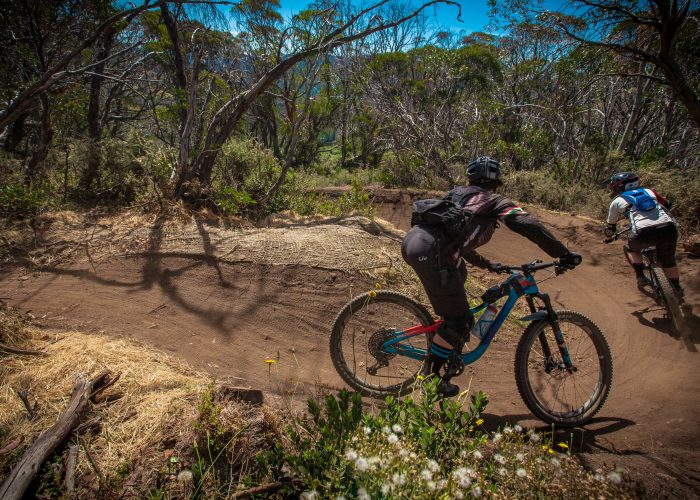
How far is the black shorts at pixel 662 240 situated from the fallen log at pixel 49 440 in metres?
6.47

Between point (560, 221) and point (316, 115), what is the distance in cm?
1409

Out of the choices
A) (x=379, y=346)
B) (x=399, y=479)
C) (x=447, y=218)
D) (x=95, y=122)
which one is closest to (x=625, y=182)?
(x=447, y=218)

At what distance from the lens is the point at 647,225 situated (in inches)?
201

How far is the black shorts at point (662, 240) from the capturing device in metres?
5.04

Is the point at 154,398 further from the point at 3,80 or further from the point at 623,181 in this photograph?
the point at 3,80

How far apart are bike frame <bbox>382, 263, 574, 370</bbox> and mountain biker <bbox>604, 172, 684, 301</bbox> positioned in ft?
10.3

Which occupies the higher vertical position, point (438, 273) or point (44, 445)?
point (438, 273)

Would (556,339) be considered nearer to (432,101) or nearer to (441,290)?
(441,290)

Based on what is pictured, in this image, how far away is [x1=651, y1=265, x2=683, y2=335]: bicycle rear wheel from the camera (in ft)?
15.8

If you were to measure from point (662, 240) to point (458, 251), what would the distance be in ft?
13.1

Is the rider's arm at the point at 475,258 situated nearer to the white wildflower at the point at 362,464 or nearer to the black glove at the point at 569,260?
the black glove at the point at 569,260

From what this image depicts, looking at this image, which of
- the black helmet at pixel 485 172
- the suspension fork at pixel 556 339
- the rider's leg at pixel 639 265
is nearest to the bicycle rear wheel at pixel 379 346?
the suspension fork at pixel 556 339

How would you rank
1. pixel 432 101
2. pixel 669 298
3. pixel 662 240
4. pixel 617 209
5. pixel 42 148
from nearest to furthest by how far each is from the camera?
1. pixel 669 298
2. pixel 662 240
3. pixel 617 209
4. pixel 42 148
5. pixel 432 101

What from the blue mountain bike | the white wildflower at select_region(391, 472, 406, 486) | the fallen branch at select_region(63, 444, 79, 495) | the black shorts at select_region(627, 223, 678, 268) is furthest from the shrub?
the black shorts at select_region(627, 223, 678, 268)
